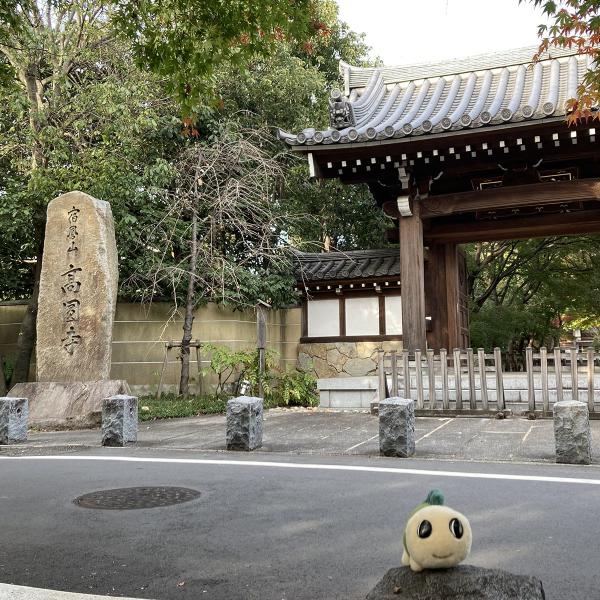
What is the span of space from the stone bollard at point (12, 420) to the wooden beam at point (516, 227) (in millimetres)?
9000

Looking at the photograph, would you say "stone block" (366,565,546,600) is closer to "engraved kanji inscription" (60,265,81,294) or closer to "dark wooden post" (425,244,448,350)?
"engraved kanji inscription" (60,265,81,294)

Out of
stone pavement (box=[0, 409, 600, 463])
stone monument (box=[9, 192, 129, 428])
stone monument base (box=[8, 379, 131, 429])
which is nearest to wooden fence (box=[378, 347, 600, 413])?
stone pavement (box=[0, 409, 600, 463])

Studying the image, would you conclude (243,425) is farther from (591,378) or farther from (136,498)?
(591,378)

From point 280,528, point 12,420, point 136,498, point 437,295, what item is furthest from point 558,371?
point 12,420

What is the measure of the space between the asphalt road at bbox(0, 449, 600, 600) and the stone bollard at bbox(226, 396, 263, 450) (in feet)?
3.70

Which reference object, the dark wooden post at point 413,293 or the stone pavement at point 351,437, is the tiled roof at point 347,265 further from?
the stone pavement at point 351,437

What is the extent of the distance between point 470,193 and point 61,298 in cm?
801

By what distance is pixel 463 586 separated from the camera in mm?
2207

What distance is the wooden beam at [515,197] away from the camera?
1080 centimetres

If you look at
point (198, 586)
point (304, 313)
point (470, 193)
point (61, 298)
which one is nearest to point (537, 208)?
point (470, 193)

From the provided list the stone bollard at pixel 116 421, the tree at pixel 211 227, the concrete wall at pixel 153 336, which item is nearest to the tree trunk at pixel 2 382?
the concrete wall at pixel 153 336

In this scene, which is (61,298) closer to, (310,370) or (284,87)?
(310,370)

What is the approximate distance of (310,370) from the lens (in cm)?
1575

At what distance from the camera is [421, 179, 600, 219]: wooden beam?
10.8m
